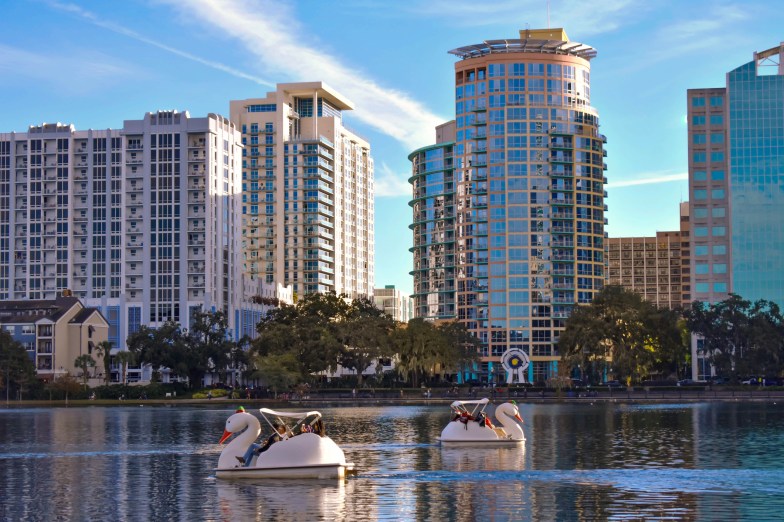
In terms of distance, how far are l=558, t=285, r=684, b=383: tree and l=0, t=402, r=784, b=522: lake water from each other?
3278 inches

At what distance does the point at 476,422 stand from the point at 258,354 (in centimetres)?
12307

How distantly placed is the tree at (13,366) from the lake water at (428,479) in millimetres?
93084

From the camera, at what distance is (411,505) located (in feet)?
148

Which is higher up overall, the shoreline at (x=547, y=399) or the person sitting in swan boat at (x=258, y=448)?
the person sitting in swan boat at (x=258, y=448)

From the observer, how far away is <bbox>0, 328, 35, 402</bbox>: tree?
184 metres

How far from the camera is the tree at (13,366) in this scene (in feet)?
603

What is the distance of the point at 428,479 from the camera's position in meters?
54.0

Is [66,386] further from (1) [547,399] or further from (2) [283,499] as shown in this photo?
(2) [283,499]

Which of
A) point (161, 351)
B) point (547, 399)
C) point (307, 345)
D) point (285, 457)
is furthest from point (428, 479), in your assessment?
point (161, 351)

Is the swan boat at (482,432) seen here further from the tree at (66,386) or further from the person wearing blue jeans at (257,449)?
the tree at (66,386)

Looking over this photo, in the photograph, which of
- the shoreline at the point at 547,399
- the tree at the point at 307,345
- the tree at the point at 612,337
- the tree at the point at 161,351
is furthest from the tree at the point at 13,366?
the tree at the point at 612,337

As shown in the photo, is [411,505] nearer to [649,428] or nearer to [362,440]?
[362,440]

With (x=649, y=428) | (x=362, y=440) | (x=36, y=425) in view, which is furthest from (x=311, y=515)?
(x=36, y=425)

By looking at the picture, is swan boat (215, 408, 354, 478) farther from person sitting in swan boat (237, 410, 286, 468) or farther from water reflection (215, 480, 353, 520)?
water reflection (215, 480, 353, 520)
